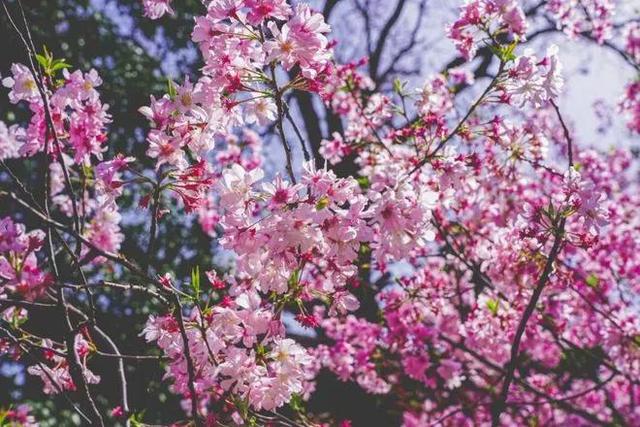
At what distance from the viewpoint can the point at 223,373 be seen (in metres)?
2.29

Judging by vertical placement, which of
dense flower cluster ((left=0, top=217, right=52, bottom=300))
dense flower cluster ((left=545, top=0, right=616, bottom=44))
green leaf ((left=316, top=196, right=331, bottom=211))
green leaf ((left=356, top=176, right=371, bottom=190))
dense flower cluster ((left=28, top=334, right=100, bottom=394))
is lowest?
dense flower cluster ((left=28, top=334, right=100, bottom=394))

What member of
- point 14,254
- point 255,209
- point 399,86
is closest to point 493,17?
point 399,86

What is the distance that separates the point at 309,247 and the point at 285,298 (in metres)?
0.37

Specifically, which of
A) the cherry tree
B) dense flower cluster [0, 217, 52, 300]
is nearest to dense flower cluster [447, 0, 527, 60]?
the cherry tree

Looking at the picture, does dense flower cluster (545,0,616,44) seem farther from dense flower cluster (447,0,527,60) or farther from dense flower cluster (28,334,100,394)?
dense flower cluster (28,334,100,394)

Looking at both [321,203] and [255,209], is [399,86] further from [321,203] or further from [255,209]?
[321,203]

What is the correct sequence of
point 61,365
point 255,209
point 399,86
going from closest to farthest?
point 61,365, point 255,209, point 399,86

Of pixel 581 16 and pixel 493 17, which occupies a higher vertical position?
pixel 581 16

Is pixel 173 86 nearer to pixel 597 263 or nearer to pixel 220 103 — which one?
pixel 220 103

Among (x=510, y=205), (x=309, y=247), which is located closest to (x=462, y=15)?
(x=309, y=247)

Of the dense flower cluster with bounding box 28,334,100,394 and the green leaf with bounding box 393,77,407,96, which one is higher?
the green leaf with bounding box 393,77,407,96

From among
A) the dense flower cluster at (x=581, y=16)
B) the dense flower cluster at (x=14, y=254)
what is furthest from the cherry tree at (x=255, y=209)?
the dense flower cluster at (x=581, y=16)

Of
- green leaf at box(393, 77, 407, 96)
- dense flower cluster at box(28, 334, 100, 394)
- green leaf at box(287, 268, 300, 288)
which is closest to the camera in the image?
green leaf at box(287, 268, 300, 288)

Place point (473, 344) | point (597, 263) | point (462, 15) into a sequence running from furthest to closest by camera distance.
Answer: point (597, 263)
point (473, 344)
point (462, 15)
